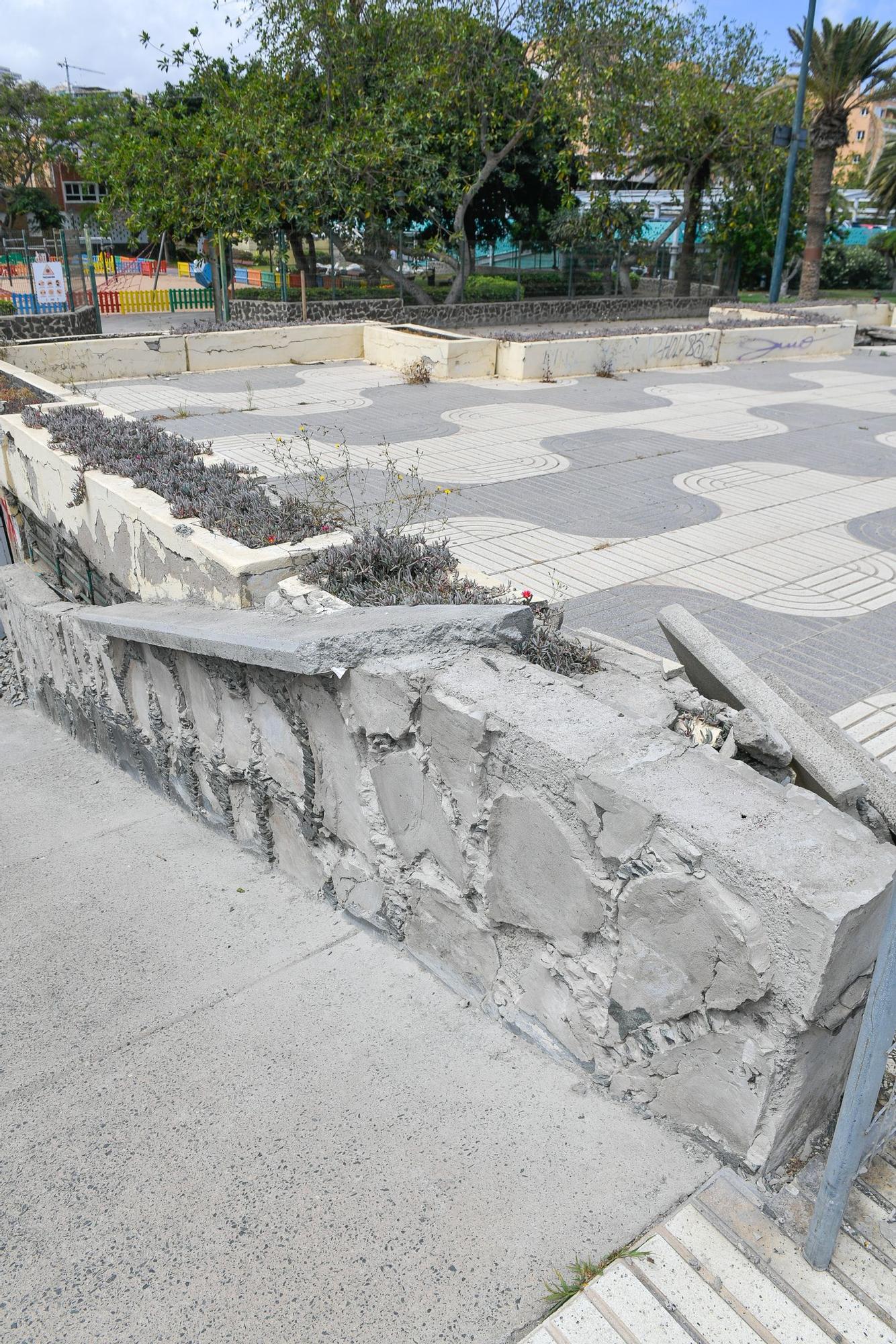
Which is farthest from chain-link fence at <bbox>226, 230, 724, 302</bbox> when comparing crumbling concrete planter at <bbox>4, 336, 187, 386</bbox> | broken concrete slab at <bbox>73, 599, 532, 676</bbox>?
broken concrete slab at <bbox>73, 599, 532, 676</bbox>

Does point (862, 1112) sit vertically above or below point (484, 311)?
below

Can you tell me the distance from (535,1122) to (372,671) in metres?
1.38

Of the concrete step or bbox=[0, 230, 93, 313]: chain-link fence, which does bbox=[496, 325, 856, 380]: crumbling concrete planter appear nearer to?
bbox=[0, 230, 93, 313]: chain-link fence

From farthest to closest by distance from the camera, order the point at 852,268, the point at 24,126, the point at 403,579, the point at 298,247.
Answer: the point at 24,126, the point at 852,268, the point at 298,247, the point at 403,579

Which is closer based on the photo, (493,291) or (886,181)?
(493,291)

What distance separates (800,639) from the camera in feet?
20.3

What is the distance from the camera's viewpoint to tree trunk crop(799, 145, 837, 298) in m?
27.1

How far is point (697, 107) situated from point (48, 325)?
16.0m

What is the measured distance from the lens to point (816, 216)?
27.1m

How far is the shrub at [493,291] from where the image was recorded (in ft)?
83.7

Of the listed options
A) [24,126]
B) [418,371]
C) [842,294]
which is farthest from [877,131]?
[418,371]

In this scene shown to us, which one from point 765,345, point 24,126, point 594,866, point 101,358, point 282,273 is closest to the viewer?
point 594,866

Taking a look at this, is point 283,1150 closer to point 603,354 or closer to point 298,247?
point 603,354

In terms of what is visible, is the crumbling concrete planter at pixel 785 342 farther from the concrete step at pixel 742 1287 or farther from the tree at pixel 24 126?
the tree at pixel 24 126
